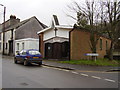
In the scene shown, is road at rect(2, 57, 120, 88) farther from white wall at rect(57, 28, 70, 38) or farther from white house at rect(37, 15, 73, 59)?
white wall at rect(57, 28, 70, 38)

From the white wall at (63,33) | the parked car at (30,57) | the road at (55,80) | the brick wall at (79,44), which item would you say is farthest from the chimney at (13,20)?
the road at (55,80)

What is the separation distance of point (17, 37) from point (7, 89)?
89.6 ft

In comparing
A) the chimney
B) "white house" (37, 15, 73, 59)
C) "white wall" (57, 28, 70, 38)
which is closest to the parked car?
"white house" (37, 15, 73, 59)

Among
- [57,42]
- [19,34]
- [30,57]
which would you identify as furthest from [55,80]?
[19,34]

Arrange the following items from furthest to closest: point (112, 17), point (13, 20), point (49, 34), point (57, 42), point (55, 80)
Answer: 1. point (13, 20)
2. point (49, 34)
3. point (57, 42)
4. point (112, 17)
5. point (55, 80)

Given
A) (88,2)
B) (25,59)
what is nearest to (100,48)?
(88,2)

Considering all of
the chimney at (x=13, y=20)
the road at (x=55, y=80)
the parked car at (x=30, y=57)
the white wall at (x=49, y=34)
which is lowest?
the road at (x=55, y=80)

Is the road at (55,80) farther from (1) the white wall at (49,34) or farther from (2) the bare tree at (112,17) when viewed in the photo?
(1) the white wall at (49,34)

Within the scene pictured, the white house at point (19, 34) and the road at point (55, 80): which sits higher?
the white house at point (19, 34)

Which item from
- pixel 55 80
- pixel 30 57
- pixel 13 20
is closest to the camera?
pixel 55 80

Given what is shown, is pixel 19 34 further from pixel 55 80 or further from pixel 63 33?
pixel 55 80

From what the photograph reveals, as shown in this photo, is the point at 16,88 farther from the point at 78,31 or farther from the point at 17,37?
the point at 17,37

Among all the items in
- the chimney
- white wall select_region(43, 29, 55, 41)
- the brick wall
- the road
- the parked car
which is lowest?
the road

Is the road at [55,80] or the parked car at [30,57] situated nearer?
the road at [55,80]
